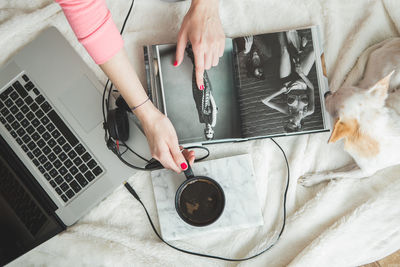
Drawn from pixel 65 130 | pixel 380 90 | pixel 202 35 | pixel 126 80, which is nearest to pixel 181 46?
pixel 202 35

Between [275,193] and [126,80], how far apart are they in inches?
18.5

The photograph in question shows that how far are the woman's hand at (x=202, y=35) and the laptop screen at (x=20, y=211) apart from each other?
450mm

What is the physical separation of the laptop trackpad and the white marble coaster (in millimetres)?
199

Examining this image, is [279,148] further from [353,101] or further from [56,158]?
[56,158]

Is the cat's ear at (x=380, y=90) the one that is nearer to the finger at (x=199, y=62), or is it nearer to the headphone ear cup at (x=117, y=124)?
the finger at (x=199, y=62)

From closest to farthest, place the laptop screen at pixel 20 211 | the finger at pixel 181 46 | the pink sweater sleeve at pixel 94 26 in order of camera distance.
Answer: the pink sweater sleeve at pixel 94 26, the laptop screen at pixel 20 211, the finger at pixel 181 46

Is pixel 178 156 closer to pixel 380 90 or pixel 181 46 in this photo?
pixel 181 46

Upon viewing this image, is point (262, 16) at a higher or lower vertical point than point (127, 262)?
higher

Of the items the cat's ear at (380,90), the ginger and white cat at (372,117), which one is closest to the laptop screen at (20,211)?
the ginger and white cat at (372,117)

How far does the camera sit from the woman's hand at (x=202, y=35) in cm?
69

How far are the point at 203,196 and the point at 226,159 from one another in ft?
0.43

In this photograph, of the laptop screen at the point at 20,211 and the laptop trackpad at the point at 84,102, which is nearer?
the laptop screen at the point at 20,211

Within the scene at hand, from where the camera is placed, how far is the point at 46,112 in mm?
722

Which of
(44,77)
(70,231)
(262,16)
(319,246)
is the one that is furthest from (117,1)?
(319,246)
